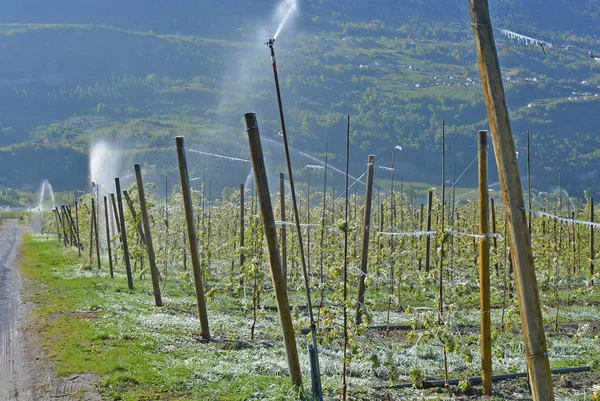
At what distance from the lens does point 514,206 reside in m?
6.03

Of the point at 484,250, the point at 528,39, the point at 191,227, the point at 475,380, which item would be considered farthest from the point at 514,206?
the point at 191,227

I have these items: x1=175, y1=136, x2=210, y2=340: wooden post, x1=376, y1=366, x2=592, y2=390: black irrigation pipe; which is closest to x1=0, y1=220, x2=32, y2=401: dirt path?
x1=175, y1=136, x2=210, y2=340: wooden post

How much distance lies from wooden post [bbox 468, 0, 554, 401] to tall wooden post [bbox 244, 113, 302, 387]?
4.33 meters

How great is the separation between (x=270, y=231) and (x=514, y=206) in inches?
175

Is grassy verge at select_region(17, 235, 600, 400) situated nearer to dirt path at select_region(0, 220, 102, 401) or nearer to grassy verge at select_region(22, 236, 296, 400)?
grassy verge at select_region(22, 236, 296, 400)

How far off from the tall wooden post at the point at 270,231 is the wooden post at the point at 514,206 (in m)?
4.33

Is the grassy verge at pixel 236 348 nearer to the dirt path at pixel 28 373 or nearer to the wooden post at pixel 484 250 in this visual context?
the dirt path at pixel 28 373

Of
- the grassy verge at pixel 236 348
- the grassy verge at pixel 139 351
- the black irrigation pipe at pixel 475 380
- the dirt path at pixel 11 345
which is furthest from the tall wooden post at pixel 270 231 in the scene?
the dirt path at pixel 11 345

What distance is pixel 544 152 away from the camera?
552ft

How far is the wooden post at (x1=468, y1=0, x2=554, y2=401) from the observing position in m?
5.97

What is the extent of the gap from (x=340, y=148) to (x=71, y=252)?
152m

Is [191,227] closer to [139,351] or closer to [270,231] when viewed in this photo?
[139,351]

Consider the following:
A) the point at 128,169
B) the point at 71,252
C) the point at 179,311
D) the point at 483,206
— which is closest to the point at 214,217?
the point at 71,252

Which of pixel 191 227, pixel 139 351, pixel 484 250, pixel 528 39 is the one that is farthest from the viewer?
pixel 191 227
